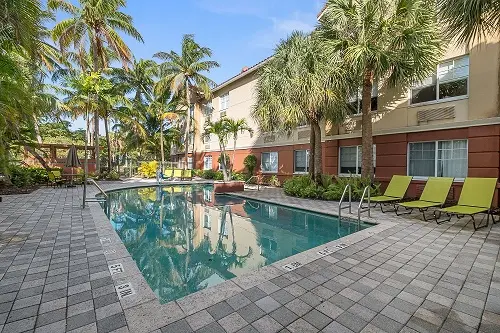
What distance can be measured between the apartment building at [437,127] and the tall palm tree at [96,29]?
14822mm

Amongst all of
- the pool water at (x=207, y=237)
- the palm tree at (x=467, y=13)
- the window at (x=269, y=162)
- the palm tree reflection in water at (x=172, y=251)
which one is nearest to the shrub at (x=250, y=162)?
the window at (x=269, y=162)

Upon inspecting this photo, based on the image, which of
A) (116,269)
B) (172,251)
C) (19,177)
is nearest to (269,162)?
(172,251)

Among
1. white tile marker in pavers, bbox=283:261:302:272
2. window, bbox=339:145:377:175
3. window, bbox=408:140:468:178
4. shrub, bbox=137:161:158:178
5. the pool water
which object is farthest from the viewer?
shrub, bbox=137:161:158:178

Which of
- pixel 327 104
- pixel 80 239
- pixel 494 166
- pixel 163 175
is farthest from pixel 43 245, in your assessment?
pixel 163 175

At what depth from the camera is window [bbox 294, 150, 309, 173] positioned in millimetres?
16016

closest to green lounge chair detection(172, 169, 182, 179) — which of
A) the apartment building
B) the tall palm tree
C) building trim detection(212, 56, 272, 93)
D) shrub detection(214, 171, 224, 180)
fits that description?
shrub detection(214, 171, 224, 180)

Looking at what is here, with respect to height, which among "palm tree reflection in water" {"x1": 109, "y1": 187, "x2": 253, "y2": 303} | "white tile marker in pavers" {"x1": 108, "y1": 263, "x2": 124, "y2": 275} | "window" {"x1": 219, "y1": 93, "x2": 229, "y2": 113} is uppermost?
"window" {"x1": 219, "y1": 93, "x2": 229, "y2": 113}

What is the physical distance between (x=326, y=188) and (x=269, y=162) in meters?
7.80

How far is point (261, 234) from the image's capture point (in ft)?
23.1

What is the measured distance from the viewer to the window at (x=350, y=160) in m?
12.9

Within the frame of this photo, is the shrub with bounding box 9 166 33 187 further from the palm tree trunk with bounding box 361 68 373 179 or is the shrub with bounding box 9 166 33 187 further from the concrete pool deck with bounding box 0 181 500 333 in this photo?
the palm tree trunk with bounding box 361 68 373 179

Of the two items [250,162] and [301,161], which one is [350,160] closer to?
[301,161]

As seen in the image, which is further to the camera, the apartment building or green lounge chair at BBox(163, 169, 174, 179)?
green lounge chair at BBox(163, 169, 174, 179)

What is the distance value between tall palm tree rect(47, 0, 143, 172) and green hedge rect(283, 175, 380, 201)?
15.3 meters
